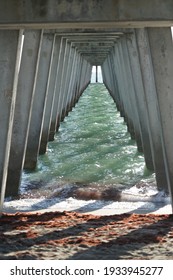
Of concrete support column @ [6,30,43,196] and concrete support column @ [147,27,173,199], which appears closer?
concrete support column @ [147,27,173,199]

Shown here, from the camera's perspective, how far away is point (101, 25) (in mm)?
5945

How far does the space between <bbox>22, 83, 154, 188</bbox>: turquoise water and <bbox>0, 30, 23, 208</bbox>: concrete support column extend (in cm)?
354

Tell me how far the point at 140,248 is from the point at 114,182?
469 cm

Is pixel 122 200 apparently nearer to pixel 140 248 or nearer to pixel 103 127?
pixel 140 248

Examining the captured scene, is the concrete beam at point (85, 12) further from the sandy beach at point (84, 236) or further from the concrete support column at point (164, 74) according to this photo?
the sandy beach at point (84, 236)

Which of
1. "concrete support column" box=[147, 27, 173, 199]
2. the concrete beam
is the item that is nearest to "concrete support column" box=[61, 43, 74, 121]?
"concrete support column" box=[147, 27, 173, 199]

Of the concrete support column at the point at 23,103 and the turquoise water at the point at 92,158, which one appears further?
the turquoise water at the point at 92,158

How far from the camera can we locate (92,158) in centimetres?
1266

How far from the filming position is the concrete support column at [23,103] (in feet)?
27.4

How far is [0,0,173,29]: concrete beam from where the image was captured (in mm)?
5695

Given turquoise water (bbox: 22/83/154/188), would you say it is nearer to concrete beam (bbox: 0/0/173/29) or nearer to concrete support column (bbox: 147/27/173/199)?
concrete support column (bbox: 147/27/173/199)

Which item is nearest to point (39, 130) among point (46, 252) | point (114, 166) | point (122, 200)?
point (114, 166)

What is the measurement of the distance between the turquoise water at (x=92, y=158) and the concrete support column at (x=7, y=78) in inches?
140

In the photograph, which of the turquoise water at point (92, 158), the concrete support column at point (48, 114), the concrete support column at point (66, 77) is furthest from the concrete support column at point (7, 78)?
the concrete support column at point (66, 77)
